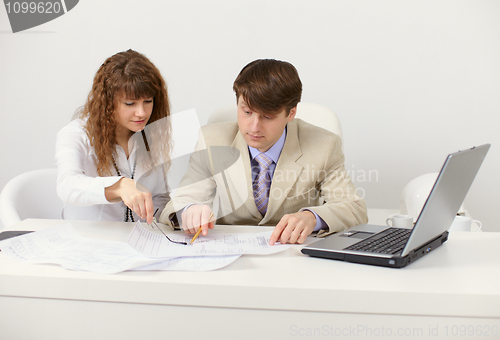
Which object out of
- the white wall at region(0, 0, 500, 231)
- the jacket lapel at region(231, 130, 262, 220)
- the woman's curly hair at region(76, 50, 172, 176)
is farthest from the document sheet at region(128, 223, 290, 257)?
the white wall at region(0, 0, 500, 231)

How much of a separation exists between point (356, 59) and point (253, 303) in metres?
1.75

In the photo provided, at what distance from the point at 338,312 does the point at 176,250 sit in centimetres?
39

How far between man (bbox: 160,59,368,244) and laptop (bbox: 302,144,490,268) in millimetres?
170

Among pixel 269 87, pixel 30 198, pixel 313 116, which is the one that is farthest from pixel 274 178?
pixel 30 198

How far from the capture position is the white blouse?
1235 mm

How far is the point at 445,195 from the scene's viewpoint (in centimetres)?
85

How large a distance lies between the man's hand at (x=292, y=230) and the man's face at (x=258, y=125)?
318 mm

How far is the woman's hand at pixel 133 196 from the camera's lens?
1078 mm

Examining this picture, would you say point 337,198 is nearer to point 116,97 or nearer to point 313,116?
point 313,116

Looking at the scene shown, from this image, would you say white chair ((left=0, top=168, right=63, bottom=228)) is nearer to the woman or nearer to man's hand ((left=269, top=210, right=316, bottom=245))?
the woman

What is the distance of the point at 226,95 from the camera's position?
2.35 metres

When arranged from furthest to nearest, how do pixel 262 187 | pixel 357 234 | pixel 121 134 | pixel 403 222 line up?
pixel 121 134 → pixel 262 187 → pixel 403 222 → pixel 357 234


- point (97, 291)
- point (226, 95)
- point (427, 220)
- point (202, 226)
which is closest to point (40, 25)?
point (226, 95)

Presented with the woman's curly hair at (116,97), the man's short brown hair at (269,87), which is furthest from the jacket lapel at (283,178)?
the woman's curly hair at (116,97)
